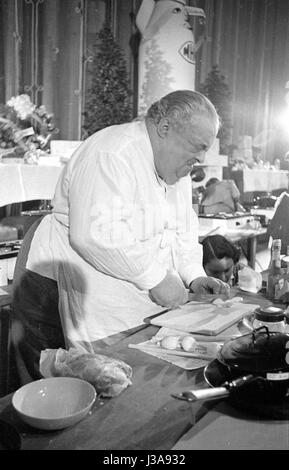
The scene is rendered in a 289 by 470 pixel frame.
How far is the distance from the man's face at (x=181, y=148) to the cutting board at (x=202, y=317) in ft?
1.66

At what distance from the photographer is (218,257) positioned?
310 cm

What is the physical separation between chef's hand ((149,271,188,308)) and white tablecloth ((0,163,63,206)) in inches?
73.2

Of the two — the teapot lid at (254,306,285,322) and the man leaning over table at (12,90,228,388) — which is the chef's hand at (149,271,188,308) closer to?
the man leaning over table at (12,90,228,388)

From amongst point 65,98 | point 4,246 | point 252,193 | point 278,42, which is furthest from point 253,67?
point 4,246

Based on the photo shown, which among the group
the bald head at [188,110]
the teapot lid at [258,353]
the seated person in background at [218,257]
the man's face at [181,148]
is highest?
the bald head at [188,110]

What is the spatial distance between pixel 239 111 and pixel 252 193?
2729 mm

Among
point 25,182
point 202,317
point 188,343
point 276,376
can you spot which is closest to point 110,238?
point 202,317

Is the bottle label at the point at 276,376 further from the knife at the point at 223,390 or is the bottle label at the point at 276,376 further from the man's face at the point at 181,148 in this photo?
the man's face at the point at 181,148

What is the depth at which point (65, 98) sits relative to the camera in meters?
5.81

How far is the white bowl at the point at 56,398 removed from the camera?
0.97 m

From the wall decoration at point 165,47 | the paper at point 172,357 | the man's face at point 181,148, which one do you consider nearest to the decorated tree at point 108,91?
the wall decoration at point 165,47

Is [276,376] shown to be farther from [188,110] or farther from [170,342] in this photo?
[188,110]

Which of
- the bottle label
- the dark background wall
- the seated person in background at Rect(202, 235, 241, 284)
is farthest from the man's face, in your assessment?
the dark background wall

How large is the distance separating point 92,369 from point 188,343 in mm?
313
